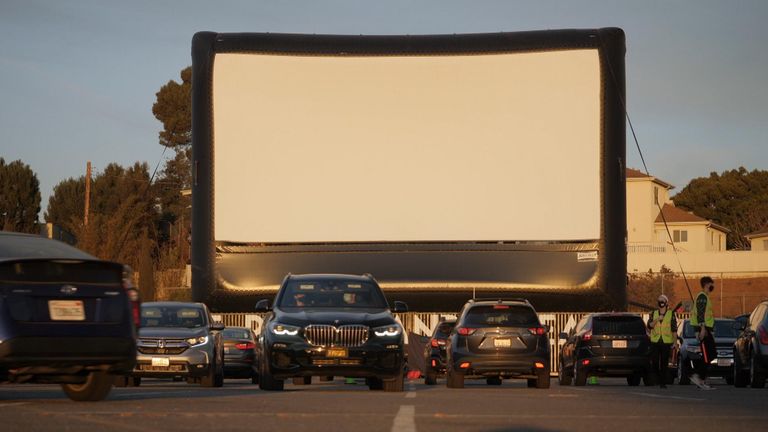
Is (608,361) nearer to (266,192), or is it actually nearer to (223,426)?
(266,192)

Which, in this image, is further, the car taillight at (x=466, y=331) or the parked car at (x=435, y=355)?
the parked car at (x=435, y=355)

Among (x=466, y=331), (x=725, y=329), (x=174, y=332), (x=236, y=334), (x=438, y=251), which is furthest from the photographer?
(x=725, y=329)

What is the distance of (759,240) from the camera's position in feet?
323

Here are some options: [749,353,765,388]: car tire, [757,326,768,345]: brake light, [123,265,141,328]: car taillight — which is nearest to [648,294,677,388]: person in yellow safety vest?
[749,353,765,388]: car tire

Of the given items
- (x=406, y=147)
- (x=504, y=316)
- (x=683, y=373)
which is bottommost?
(x=683, y=373)

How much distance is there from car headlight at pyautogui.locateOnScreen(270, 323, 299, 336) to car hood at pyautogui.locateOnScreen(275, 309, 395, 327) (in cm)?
7

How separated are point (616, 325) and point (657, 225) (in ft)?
219

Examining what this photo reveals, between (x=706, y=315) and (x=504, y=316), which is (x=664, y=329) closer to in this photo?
(x=706, y=315)

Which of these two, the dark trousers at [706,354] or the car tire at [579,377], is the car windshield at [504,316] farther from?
the car tire at [579,377]

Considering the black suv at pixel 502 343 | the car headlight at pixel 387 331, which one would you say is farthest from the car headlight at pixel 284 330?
the black suv at pixel 502 343

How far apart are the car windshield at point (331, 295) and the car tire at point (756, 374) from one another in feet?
23.3

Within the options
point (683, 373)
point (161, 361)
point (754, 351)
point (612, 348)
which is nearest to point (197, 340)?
point (161, 361)

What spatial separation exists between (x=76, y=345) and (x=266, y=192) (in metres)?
12.5

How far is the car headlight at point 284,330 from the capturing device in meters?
19.7
